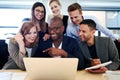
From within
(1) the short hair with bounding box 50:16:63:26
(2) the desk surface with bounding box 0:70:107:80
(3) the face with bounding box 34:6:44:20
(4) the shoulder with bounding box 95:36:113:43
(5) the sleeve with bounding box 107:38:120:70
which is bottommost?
(2) the desk surface with bounding box 0:70:107:80

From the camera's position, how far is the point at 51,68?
5.31 ft

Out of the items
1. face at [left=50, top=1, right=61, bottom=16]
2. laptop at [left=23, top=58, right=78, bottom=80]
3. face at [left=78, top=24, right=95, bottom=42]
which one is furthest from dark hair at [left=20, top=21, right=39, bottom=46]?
laptop at [left=23, top=58, right=78, bottom=80]

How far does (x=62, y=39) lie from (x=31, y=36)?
41 cm

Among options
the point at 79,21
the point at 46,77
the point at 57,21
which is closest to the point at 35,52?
the point at 57,21

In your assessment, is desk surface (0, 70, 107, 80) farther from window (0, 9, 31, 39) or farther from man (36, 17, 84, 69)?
window (0, 9, 31, 39)

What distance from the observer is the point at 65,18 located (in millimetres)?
2602

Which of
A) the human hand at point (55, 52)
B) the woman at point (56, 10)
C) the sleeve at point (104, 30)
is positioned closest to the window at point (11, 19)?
the woman at point (56, 10)

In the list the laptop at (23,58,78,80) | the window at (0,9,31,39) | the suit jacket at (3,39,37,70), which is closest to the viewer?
the laptop at (23,58,78,80)

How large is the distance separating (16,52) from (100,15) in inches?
49.0

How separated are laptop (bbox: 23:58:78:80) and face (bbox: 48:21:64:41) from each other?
953 millimetres

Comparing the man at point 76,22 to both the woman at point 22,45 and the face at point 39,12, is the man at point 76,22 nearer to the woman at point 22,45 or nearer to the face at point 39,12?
the face at point 39,12

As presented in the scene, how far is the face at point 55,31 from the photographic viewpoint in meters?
2.58

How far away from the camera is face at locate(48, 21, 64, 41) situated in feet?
8.48

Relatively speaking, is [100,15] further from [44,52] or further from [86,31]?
[44,52]
